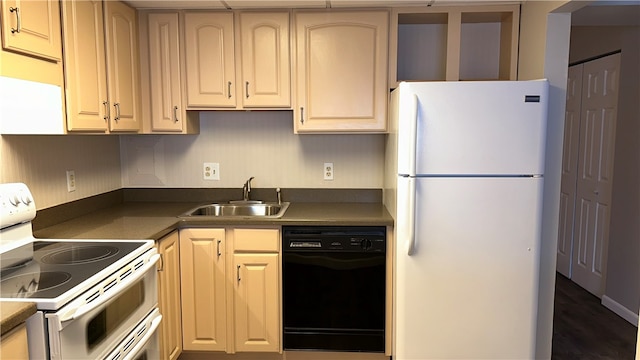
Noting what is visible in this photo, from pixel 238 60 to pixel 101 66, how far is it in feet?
2.38

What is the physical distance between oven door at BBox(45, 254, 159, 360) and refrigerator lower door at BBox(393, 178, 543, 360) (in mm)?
1191

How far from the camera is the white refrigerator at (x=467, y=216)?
6.81 feet

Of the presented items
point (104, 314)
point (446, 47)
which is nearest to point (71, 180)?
point (104, 314)

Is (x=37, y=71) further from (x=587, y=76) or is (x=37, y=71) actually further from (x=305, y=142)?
(x=587, y=76)

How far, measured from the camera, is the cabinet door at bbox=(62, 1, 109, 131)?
189 cm

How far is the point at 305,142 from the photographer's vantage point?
9.47 feet

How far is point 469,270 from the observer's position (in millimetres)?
2172

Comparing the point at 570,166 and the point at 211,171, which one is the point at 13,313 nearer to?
the point at 211,171

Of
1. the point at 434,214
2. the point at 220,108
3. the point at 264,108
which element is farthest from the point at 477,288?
the point at 220,108

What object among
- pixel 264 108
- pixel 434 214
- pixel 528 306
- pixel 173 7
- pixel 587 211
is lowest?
pixel 528 306

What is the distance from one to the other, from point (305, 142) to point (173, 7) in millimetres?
1118

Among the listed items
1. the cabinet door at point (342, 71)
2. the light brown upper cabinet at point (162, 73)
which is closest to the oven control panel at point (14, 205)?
the light brown upper cabinet at point (162, 73)

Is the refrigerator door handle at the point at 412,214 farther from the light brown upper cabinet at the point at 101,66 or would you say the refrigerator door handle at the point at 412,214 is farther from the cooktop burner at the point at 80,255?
the light brown upper cabinet at the point at 101,66

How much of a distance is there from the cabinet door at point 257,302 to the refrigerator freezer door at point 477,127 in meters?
0.96
